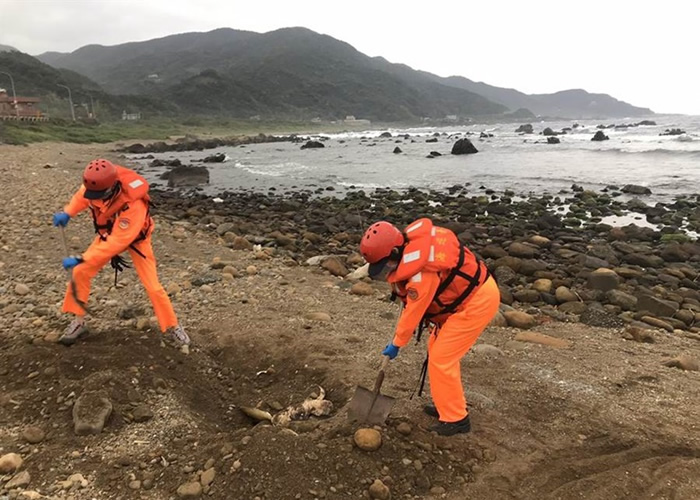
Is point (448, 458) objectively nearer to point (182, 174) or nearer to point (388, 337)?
point (388, 337)

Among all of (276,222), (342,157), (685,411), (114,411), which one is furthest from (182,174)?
(685,411)

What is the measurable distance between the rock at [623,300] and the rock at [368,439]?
6.22 metres

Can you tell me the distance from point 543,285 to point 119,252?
7187mm

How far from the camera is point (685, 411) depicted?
4441 millimetres

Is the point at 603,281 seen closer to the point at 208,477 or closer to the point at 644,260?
the point at 644,260

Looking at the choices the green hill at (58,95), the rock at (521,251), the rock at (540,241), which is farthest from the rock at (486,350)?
the green hill at (58,95)

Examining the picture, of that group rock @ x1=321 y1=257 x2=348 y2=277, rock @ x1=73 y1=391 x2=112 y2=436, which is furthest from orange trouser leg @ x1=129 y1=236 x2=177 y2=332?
rock @ x1=321 y1=257 x2=348 y2=277

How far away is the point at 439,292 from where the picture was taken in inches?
155

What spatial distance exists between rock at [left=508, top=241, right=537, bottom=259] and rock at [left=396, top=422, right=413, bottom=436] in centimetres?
826

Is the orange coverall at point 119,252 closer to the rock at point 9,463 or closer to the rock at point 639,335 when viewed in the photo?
the rock at point 9,463

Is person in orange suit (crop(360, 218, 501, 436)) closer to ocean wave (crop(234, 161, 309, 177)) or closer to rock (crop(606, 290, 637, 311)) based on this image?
rock (crop(606, 290, 637, 311))

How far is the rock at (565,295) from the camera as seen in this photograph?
8273mm

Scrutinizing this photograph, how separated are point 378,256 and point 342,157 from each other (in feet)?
124

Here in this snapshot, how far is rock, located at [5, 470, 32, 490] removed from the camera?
318 cm
